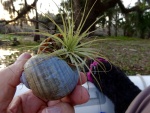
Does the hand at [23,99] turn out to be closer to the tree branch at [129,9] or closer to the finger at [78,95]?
the finger at [78,95]

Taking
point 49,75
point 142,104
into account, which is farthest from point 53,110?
point 142,104

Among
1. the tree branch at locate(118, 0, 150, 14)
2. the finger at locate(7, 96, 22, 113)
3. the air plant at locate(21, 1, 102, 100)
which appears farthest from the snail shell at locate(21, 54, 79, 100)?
the tree branch at locate(118, 0, 150, 14)

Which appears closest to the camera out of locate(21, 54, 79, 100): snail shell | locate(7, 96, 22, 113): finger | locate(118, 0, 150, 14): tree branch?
locate(21, 54, 79, 100): snail shell

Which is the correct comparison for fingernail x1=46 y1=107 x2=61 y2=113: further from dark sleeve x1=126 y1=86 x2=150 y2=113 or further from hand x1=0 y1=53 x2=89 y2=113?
dark sleeve x1=126 y1=86 x2=150 y2=113

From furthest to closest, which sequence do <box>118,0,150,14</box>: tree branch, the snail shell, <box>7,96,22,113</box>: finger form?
<box>118,0,150,14</box>: tree branch, <box>7,96,22,113</box>: finger, the snail shell

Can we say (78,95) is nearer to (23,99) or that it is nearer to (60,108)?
(60,108)

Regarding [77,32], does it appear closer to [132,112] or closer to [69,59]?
[69,59]

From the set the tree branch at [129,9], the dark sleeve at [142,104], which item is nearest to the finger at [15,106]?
the dark sleeve at [142,104]
